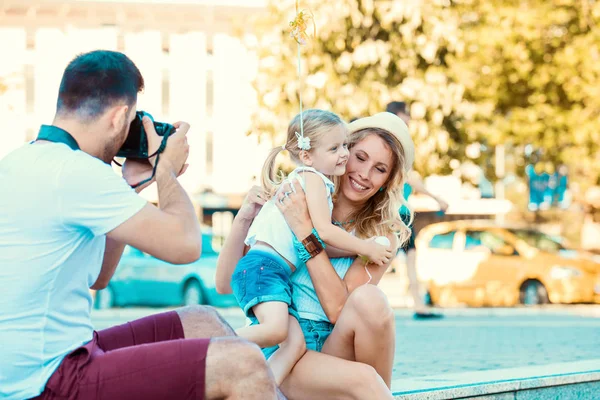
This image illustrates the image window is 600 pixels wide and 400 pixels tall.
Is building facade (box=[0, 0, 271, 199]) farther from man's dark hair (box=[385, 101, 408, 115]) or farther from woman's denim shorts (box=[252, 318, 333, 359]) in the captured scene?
woman's denim shorts (box=[252, 318, 333, 359])

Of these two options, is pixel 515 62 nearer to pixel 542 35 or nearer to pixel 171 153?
pixel 542 35

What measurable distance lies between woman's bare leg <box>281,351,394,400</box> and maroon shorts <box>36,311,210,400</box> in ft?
3.42

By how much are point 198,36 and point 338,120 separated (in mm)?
43383

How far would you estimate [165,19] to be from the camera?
154 ft

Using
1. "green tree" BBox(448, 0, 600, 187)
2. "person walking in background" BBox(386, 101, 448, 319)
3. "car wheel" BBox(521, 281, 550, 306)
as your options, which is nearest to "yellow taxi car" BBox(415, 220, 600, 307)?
"car wheel" BBox(521, 281, 550, 306)

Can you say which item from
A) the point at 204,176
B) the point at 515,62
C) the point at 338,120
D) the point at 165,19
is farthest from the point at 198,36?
the point at 338,120

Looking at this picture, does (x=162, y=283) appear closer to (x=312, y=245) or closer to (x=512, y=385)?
(x=512, y=385)

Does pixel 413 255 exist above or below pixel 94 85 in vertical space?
below

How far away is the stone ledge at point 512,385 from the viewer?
4633 mm

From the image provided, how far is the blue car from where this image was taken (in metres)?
16.5

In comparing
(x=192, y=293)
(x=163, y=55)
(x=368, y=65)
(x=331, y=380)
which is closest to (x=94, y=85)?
(x=331, y=380)

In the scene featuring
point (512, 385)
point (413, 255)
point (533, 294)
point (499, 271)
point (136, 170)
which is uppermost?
point (136, 170)

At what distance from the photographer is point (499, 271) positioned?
16469 mm

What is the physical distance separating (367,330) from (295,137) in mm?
1107
